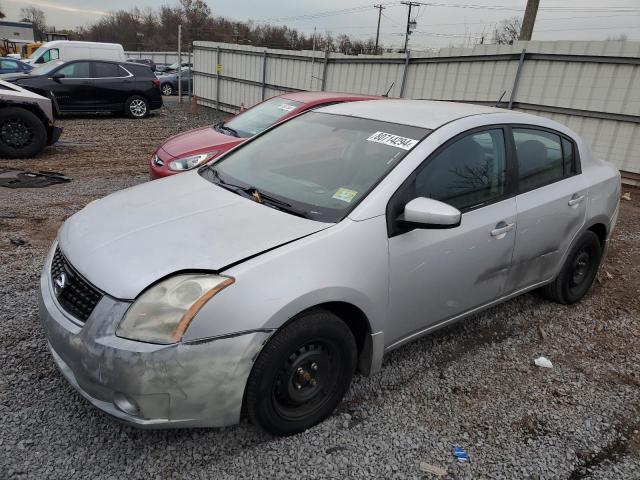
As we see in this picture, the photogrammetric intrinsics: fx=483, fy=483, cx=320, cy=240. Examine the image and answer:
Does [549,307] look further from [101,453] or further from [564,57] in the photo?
[564,57]

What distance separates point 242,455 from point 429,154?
188 centimetres

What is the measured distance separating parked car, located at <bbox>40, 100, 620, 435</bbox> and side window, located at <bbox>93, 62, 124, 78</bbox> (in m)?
12.4

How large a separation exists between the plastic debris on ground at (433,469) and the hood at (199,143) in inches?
181

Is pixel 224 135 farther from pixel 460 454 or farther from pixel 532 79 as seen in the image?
pixel 532 79

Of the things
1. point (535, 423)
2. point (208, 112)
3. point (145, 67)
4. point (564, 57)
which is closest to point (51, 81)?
point (145, 67)

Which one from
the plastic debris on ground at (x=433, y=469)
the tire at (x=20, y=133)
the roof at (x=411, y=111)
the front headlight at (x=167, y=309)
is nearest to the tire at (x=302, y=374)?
the front headlight at (x=167, y=309)

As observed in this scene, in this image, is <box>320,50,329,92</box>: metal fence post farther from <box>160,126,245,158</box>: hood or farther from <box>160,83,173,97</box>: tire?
<box>160,83,173,97</box>: tire

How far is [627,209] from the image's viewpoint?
7332mm

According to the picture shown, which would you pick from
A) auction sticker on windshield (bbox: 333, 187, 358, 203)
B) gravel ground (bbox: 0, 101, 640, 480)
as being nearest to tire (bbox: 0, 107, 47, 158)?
gravel ground (bbox: 0, 101, 640, 480)

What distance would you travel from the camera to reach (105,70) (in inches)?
550

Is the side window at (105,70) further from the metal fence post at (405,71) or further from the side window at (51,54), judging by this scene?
the metal fence post at (405,71)

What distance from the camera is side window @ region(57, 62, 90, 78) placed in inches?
527

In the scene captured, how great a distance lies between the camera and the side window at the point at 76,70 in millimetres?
13398

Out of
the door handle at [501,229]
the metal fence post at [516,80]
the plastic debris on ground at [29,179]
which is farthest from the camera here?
the metal fence post at [516,80]
